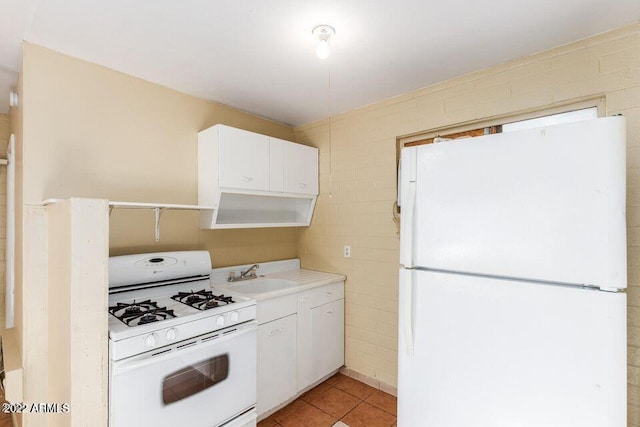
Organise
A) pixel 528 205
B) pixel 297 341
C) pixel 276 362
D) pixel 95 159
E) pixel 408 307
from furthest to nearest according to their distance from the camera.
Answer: pixel 297 341, pixel 276 362, pixel 95 159, pixel 408 307, pixel 528 205

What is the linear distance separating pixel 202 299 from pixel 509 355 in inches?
67.6

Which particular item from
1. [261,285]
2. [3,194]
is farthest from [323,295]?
[3,194]

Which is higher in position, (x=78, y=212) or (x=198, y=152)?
(x=198, y=152)

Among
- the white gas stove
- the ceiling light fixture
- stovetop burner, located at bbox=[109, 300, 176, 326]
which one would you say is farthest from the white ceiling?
stovetop burner, located at bbox=[109, 300, 176, 326]

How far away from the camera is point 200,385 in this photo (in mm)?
1739

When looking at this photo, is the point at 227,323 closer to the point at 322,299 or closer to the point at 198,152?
the point at 322,299

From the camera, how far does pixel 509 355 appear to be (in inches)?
50.2

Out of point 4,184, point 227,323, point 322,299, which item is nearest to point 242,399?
point 227,323

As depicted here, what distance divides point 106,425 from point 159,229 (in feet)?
4.01

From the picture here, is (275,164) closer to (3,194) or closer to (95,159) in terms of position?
(95,159)

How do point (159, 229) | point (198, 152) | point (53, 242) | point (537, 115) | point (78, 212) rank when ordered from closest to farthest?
1. point (78, 212)
2. point (53, 242)
3. point (537, 115)
4. point (159, 229)
5. point (198, 152)

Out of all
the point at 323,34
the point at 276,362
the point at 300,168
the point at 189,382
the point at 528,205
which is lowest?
the point at 276,362

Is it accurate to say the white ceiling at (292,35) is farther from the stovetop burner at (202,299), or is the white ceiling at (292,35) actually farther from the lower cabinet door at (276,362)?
the lower cabinet door at (276,362)

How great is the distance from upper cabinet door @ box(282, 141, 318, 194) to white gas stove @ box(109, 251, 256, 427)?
3.50 ft
